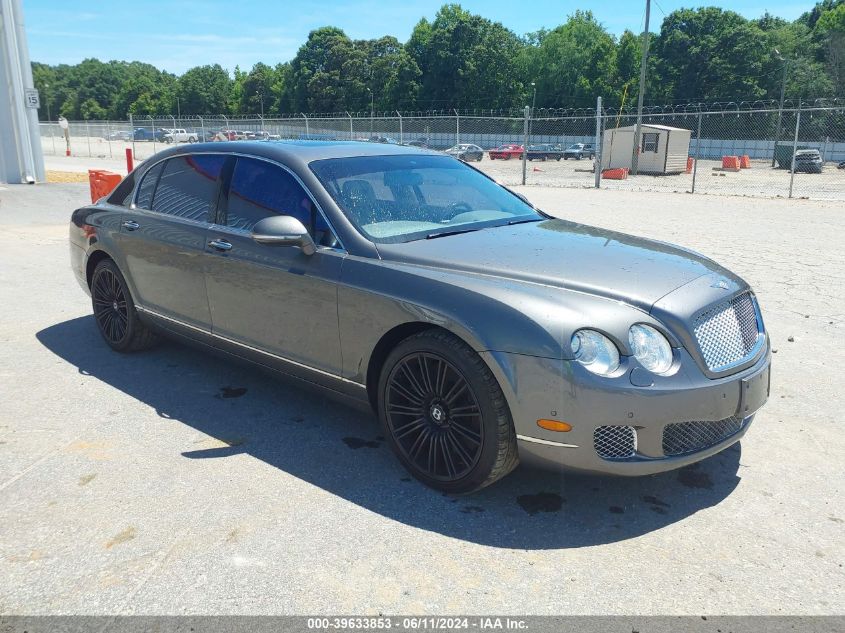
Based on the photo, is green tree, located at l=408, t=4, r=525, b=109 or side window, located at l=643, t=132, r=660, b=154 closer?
side window, located at l=643, t=132, r=660, b=154

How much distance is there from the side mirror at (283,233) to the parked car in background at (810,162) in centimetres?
3943

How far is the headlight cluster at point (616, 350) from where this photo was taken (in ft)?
9.43

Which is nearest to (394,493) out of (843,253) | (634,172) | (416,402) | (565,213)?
(416,402)

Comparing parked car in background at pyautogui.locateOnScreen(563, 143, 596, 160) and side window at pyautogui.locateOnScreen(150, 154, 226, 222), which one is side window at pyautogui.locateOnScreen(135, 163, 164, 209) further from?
parked car in background at pyautogui.locateOnScreen(563, 143, 596, 160)

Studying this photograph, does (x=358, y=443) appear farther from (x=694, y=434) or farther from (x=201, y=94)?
(x=201, y=94)

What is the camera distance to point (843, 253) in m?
9.65

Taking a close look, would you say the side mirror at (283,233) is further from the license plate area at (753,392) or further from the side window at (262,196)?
the license plate area at (753,392)

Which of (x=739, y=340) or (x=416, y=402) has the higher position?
(x=739, y=340)

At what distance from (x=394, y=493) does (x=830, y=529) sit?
1947 mm

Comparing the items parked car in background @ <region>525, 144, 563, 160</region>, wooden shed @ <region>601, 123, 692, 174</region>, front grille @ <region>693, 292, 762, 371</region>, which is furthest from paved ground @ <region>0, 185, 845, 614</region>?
parked car in background @ <region>525, 144, 563, 160</region>

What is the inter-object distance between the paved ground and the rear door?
0.58 metres

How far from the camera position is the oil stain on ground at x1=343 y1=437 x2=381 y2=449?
154 inches

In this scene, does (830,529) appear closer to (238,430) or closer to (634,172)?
(238,430)

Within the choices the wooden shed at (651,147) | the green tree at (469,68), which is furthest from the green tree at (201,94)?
the wooden shed at (651,147)
